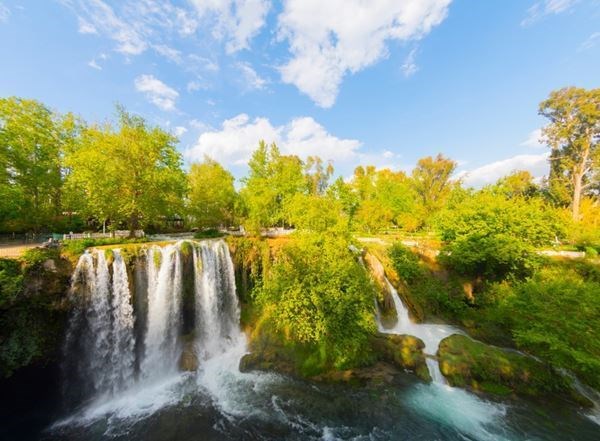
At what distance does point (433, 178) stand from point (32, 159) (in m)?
65.2

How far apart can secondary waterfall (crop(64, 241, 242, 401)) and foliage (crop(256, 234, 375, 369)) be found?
17.4 ft

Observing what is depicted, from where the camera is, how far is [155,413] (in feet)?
34.6

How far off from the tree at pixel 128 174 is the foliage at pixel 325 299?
1318 centimetres

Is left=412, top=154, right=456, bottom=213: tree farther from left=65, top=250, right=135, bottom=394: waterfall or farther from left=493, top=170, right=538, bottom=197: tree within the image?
left=65, top=250, right=135, bottom=394: waterfall

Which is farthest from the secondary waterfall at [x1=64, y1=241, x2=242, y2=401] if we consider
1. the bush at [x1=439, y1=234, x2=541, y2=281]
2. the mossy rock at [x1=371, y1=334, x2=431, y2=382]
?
the bush at [x1=439, y1=234, x2=541, y2=281]

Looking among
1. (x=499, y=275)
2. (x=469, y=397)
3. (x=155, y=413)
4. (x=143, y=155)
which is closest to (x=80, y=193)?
(x=143, y=155)

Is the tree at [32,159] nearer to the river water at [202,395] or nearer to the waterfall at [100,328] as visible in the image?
the waterfall at [100,328]

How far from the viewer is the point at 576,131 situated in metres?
31.4

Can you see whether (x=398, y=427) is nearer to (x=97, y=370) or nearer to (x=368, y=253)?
(x=368, y=253)

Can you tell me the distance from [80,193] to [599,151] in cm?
5767

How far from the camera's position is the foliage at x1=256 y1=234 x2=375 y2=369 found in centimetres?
1192

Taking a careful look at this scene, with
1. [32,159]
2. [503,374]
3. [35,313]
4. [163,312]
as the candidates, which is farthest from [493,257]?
[32,159]

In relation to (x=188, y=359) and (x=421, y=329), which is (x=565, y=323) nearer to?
(x=421, y=329)

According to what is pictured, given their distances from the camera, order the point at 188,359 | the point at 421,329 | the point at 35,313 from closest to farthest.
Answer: the point at 35,313 → the point at 188,359 → the point at 421,329
